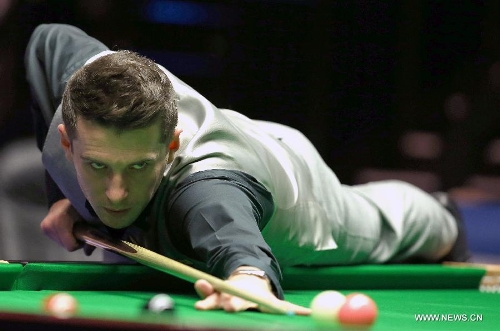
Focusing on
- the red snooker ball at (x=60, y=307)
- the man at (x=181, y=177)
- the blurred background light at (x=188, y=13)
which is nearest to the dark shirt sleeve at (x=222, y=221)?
the man at (x=181, y=177)

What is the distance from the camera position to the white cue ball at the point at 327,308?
2.16 m

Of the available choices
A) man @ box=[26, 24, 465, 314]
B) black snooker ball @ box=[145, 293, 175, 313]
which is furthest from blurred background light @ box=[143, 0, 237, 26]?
black snooker ball @ box=[145, 293, 175, 313]

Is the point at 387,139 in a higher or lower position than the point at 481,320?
lower

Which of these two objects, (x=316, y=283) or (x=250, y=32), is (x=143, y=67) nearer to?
(x=316, y=283)

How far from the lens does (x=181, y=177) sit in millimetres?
3000

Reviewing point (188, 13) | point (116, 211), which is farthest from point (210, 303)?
point (188, 13)

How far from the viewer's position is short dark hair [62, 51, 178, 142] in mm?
2709

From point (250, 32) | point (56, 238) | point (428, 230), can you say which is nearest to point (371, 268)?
point (428, 230)

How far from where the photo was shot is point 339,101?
7.62m

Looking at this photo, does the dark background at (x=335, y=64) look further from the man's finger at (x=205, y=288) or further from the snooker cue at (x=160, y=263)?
the man's finger at (x=205, y=288)

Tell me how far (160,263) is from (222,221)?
9.7 inches

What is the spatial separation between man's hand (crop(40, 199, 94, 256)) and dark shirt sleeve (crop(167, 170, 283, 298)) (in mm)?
770

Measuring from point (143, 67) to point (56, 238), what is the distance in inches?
47.4

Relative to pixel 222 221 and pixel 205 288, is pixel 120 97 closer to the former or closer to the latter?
pixel 222 221
